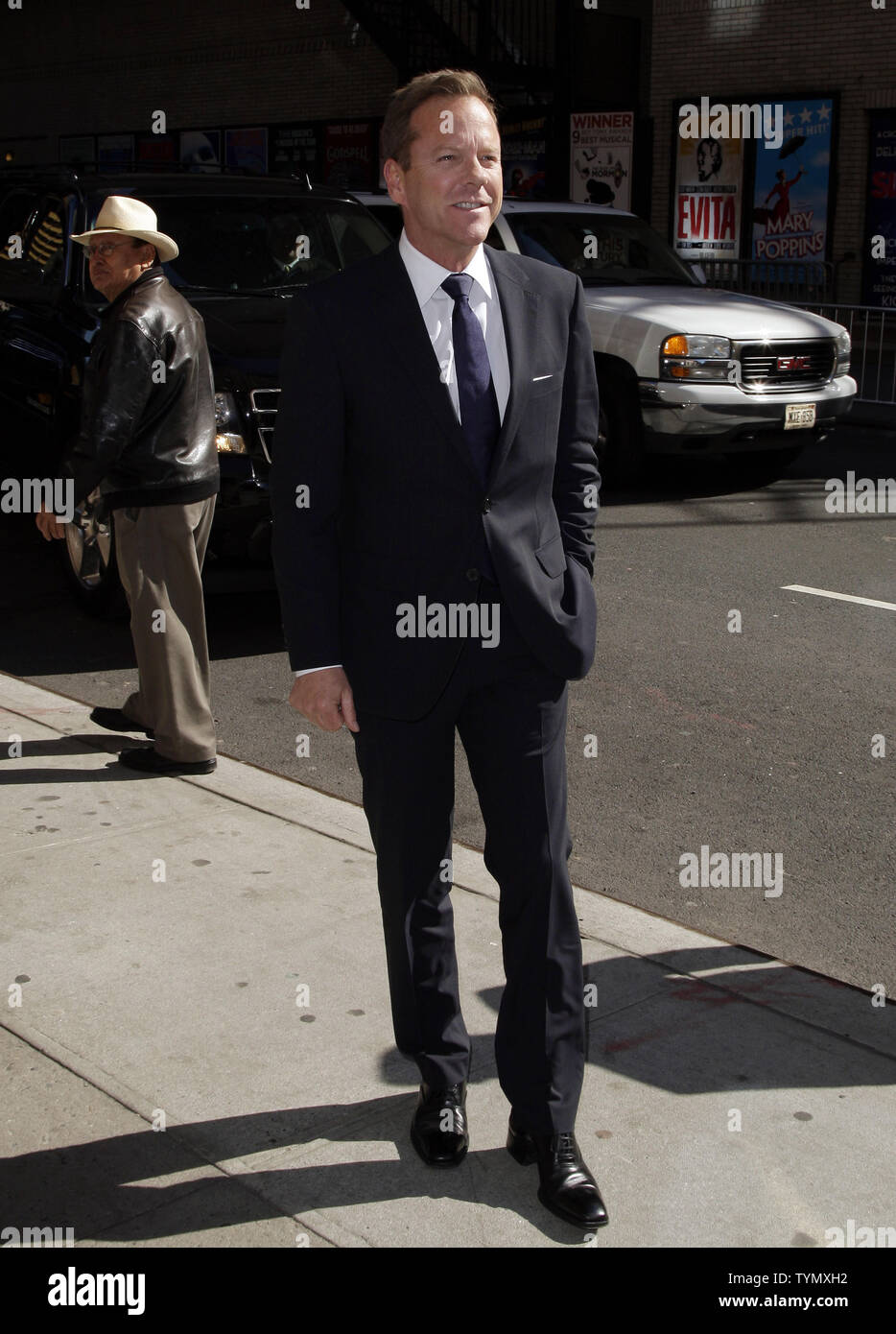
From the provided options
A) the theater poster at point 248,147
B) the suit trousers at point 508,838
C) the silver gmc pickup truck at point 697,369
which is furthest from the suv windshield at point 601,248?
the theater poster at point 248,147

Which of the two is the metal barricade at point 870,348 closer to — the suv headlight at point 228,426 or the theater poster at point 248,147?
the suv headlight at point 228,426

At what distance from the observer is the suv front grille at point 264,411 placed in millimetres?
6758

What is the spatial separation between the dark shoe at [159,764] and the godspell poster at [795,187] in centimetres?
1641

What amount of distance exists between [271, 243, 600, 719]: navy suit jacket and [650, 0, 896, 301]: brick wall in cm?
1778

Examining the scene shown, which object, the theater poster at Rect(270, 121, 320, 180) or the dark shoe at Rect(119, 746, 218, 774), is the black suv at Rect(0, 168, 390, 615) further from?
the theater poster at Rect(270, 121, 320, 180)

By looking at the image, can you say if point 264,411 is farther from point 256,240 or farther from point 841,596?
point 841,596

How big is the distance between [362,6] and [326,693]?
71.4 feet

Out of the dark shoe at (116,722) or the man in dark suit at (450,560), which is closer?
the man in dark suit at (450,560)

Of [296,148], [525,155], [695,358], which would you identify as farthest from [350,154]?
[695,358]

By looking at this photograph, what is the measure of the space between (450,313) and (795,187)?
18.5 metres

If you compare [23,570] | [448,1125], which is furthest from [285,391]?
[23,570]

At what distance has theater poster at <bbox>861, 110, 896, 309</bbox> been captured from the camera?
19.1m

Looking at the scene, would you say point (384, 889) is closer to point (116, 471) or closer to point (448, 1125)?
point (448, 1125)

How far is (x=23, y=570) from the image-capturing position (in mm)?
8766
